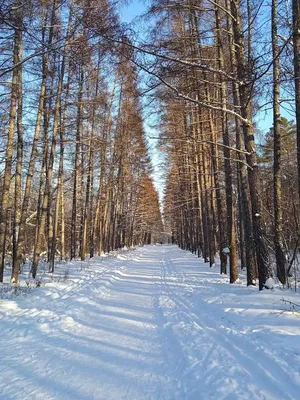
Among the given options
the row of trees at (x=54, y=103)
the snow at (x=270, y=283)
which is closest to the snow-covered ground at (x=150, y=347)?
the snow at (x=270, y=283)

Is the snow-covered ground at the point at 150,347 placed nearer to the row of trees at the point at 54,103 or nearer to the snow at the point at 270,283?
the snow at the point at 270,283

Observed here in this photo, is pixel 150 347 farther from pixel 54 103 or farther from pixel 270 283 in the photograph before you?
pixel 54 103

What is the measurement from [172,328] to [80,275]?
Answer: 24.0 ft

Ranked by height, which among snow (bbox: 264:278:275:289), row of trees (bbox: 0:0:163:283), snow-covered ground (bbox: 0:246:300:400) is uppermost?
row of trees (bbox: 0:0:163:283)

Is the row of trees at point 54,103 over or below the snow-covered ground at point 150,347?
over

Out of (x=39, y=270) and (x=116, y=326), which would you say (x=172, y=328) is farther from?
(x=39, y=270)

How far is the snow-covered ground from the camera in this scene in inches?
143

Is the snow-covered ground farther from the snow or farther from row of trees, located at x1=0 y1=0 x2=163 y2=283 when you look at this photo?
row of trees, located at x1=0 y1=0 x2=163 y2=283

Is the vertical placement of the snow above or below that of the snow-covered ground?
above

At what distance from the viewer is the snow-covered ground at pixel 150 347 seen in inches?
143

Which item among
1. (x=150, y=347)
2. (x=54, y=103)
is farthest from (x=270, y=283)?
(x=54, y=103)

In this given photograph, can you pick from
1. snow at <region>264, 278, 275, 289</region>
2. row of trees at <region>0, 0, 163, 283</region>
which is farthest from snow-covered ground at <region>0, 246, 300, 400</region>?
row of trees at <region>0, 0, 163, 283</region>

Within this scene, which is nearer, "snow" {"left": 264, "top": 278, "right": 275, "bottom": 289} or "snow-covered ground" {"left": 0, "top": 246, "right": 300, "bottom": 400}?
"snow-covered ground" {"left": 0, "top": 246, "right": 300, "bottom": 400}

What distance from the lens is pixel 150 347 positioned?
5.11 metres
